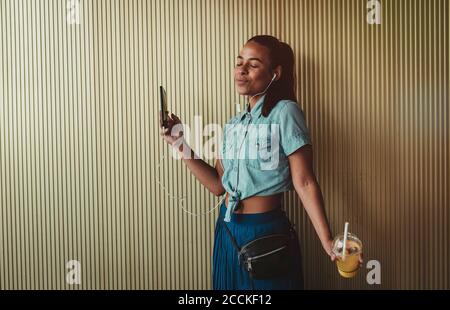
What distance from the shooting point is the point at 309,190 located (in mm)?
1272

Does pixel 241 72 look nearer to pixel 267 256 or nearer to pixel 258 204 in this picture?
pixel 258 204

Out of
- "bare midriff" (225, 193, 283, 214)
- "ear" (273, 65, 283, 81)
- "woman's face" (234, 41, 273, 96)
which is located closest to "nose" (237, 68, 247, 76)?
"woman's face" (234, 41, 273, 96)

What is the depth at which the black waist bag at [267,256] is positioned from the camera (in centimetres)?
130

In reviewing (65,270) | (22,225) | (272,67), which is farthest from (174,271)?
(272,67)

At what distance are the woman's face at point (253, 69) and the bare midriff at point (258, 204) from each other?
36 centimetres

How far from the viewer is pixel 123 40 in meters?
1.58

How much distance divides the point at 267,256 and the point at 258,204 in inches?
6.8

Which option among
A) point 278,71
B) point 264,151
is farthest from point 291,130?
point 278,71

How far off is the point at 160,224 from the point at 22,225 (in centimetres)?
57

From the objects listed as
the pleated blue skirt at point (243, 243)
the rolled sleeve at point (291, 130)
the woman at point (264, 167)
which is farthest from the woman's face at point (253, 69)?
the pleated blue skirt at point (243, 243)

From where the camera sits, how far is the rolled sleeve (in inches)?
50.7

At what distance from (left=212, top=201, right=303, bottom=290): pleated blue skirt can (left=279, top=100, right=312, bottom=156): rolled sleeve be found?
0.77 ft

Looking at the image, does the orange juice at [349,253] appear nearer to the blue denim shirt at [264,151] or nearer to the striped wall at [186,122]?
the blue denim shirt at [264,151]
